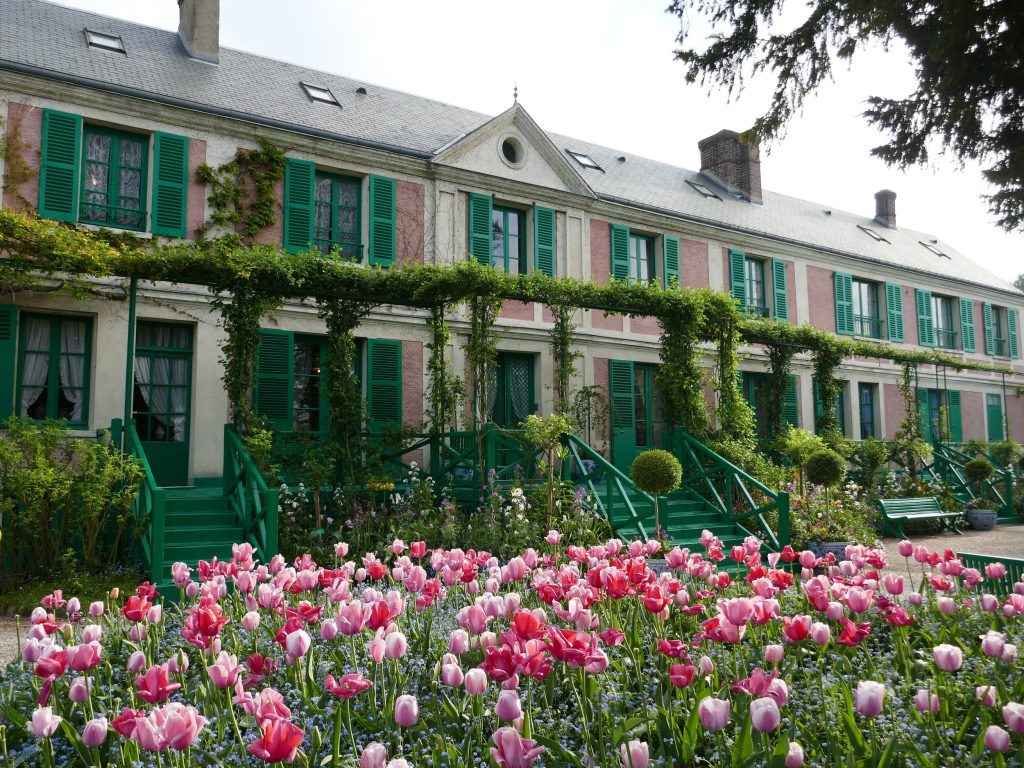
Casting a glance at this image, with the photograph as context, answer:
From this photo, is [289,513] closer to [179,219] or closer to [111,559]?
[111,559]

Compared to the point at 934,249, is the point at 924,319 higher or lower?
lower

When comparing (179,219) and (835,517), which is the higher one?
(179,219)

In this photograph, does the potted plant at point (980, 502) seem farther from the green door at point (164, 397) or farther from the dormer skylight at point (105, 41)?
the dormer skylight at point (105, 41)

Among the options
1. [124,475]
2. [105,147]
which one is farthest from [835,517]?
[105,147]

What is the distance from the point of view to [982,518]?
12805 mm

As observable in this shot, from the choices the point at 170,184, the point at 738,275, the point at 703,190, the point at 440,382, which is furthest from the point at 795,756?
the point at 703,190

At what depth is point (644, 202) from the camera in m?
15.0

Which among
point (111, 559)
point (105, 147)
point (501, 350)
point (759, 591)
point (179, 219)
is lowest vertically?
point (111, 559)

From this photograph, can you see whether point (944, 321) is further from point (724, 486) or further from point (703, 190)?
point (724, 486)

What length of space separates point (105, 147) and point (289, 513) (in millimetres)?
5756

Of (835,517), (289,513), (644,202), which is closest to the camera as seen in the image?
(289,513)

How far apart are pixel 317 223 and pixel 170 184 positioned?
2083mm

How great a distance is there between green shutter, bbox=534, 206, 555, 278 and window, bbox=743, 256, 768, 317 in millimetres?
5152

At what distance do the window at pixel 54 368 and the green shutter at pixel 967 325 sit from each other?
20.6m
